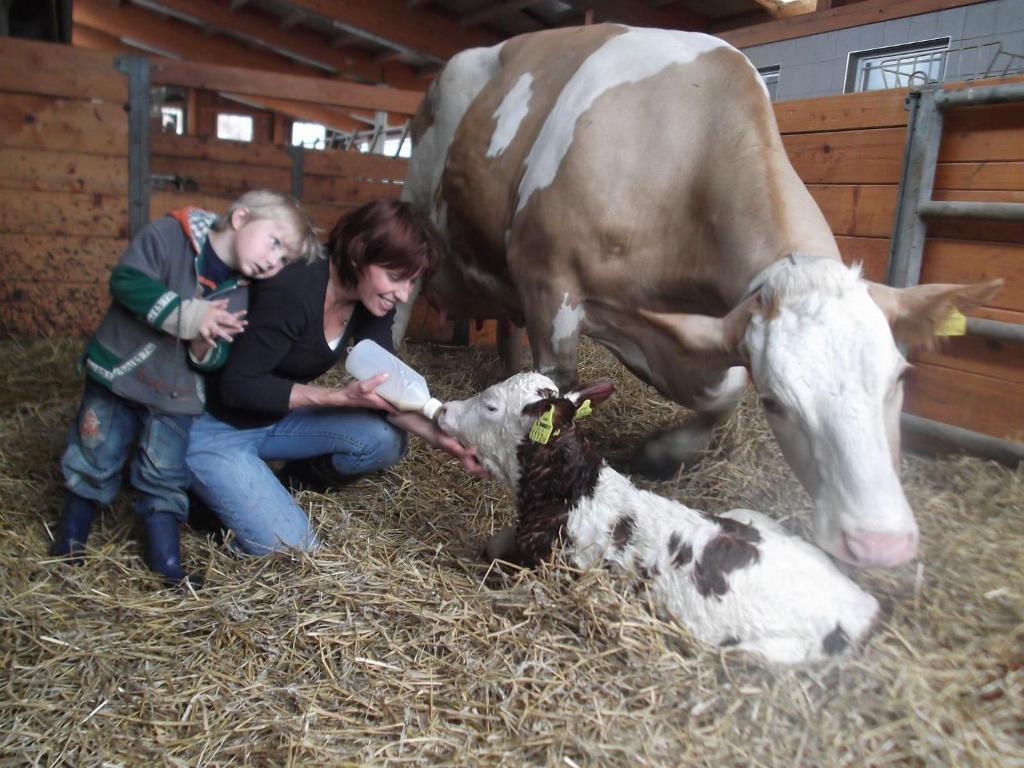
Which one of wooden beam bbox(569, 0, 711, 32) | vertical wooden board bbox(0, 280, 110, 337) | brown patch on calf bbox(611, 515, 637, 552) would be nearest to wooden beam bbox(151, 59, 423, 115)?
vertical wooden board bbox(0, 280, 110, 337)

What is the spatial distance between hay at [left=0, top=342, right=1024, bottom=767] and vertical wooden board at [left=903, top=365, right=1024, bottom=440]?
0.90 metres

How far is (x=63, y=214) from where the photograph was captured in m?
5.32

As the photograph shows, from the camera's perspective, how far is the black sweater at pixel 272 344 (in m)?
2.52

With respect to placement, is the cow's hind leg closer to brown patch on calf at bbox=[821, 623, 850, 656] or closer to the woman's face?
the woman's face

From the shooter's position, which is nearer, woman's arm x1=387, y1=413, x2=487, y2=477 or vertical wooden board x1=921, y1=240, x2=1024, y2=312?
woman's arm x1=387, y1=413, x2=487, y2=477

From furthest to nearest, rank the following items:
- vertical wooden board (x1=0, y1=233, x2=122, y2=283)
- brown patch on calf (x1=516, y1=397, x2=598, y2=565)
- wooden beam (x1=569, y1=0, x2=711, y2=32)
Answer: wooden beam (x1=569, y1=0, x2=711, y2=32)
vertical wooden board (x1=0, y1=233, x2=122, y2=283)
brown patch on calf (x1=516, y1=397, x2=598, y2=565)

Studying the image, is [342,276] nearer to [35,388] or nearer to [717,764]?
Answer: [717,764]

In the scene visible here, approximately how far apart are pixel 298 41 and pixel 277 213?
1164cm

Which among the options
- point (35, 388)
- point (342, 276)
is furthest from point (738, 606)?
point (35, 388)

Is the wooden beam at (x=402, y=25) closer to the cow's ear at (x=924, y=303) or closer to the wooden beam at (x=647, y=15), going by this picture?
the wooden beam at (x=647, y=15)

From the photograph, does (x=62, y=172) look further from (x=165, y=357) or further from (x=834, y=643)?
(x=834, y=643)

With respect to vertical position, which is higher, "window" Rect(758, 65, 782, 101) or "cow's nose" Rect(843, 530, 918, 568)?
"window" Rect(758, 65, 782, 101)

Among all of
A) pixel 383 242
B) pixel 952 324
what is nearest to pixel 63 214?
pixel 383 242

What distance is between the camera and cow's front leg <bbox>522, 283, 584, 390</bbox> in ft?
10.6
